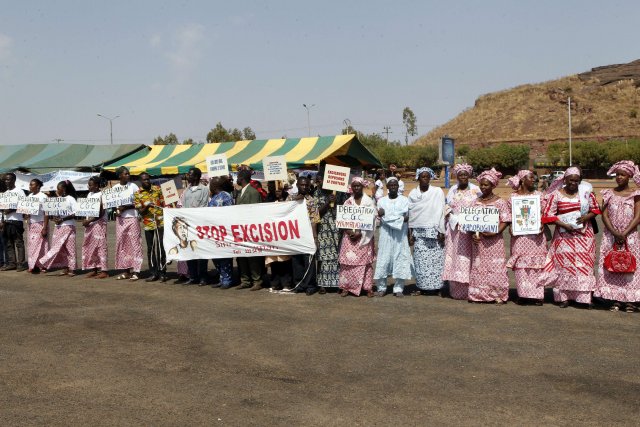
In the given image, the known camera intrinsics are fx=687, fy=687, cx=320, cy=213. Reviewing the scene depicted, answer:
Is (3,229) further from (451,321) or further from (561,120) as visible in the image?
(561,120)

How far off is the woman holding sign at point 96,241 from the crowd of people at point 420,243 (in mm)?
18

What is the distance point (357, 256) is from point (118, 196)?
4179 millimetres

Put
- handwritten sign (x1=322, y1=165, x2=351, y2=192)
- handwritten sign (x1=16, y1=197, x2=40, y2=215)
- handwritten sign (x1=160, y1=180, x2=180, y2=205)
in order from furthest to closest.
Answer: handwritten sign (x1=16, y1=197, x2=40, y2=215), handwritten sign (x1=160, y1=180, x2=180, y2=205), handwritten sign (x1=322, y1=165, x2=351, y2=192)

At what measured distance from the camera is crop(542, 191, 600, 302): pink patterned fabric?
8203mm

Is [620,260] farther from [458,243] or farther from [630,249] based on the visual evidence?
[458,243]

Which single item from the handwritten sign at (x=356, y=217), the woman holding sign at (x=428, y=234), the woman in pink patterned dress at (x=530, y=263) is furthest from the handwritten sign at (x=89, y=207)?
the woman in pink patterned dress at (x=530, y=263)

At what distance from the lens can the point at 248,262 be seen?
405 inches

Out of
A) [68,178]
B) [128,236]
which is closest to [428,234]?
[128,236]

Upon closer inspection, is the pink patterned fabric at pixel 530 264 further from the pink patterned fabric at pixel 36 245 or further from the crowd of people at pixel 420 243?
the pink patterned fabric at pixel 36 245

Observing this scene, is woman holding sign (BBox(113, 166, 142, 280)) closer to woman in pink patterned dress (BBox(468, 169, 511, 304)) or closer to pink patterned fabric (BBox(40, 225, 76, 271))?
pink patterned fabric (BBox(40, 225, 76, 271))

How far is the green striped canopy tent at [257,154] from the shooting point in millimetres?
21703

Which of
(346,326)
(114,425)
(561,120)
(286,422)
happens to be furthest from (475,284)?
(561,120)

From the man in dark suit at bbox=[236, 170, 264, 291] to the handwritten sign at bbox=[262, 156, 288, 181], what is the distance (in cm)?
49

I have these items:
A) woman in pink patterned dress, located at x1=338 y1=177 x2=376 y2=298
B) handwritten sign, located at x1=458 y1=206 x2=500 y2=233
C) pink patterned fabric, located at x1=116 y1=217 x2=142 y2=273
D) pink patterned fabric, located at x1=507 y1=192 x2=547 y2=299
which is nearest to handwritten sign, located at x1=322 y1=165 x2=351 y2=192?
woman in pink patterned dress, located at x1=338 y1=177 x2=376 y2=298
